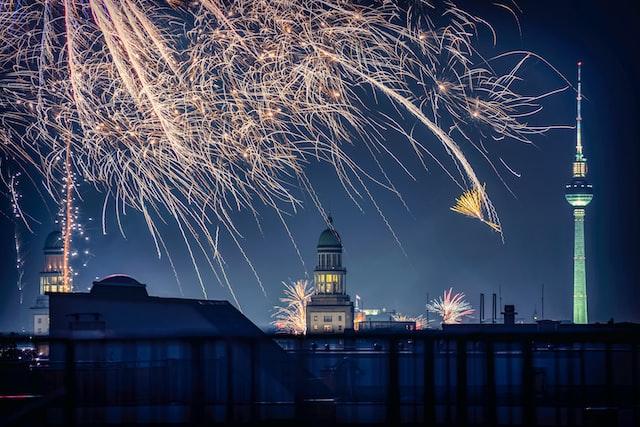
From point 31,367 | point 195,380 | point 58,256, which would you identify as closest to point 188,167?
point 31,367

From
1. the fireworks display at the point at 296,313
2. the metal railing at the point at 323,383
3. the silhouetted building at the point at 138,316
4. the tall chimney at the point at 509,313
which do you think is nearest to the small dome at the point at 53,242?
the fireworks display at the point at 296,313

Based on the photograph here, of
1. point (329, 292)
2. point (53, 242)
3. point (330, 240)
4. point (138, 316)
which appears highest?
point (53, 242)

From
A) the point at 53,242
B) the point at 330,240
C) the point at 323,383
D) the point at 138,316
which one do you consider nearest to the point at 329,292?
the point at 330,240

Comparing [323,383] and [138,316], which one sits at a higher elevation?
[138,316]

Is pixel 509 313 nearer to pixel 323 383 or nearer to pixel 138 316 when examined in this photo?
pixel 138 316

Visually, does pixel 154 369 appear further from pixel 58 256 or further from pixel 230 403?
pixel 58 256

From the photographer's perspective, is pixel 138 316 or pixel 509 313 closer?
pixel 138 316

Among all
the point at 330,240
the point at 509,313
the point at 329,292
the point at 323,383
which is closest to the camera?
the point at 323,383

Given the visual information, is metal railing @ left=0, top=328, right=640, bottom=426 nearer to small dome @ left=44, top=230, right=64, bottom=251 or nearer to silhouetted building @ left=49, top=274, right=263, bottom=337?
silhouetted building @ left=49, top=274, right=263, bottom=337

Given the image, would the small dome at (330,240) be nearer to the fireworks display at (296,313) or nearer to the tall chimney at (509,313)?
the fireworks display at (296,313)
